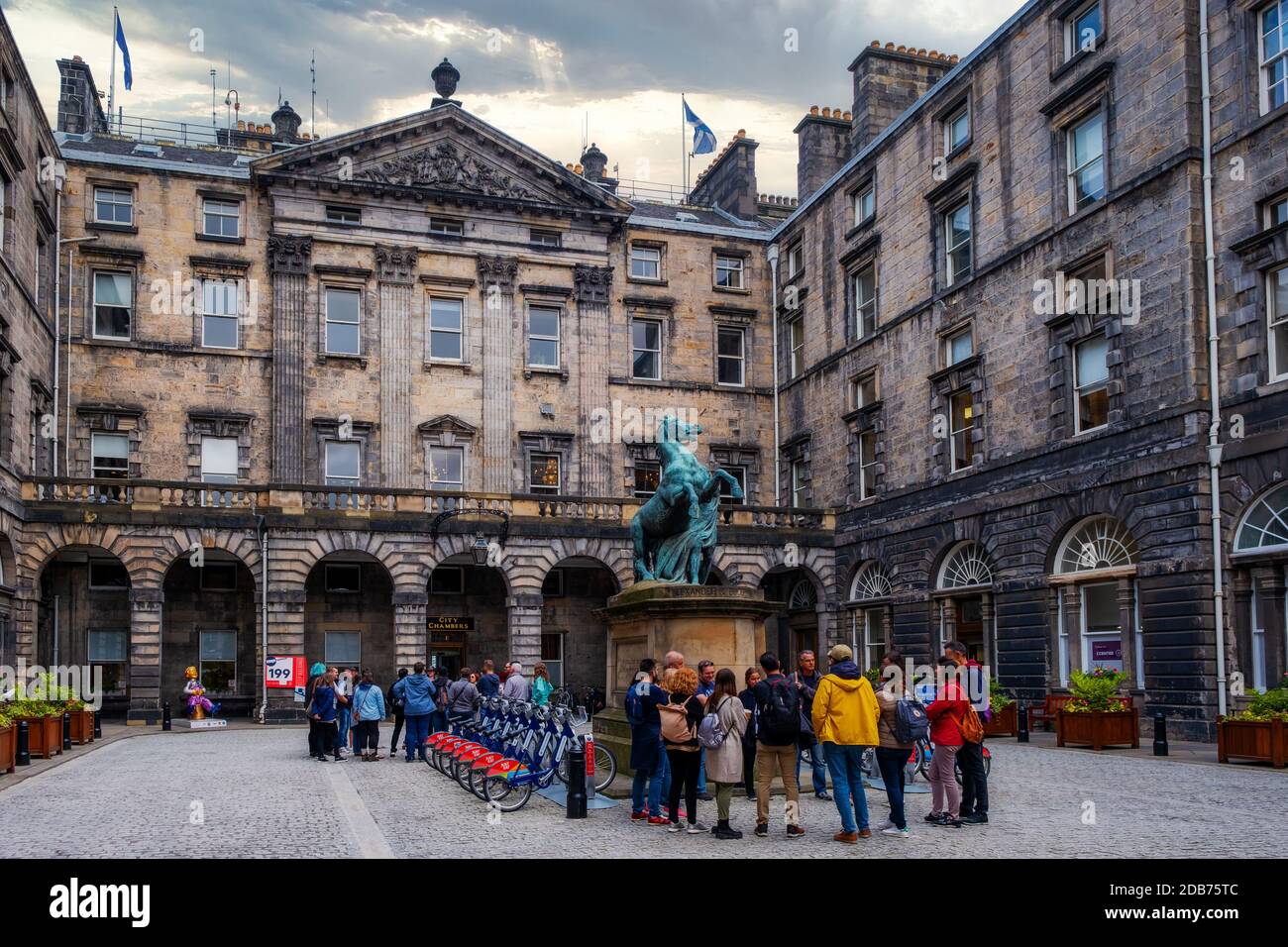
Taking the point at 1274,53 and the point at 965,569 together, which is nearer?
the point at 1274,53

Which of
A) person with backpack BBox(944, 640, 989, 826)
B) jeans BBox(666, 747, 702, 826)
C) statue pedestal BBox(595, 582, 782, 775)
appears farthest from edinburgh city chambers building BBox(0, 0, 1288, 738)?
jeans BBox(666, 747, 702, 826)

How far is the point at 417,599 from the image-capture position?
36.8 metres

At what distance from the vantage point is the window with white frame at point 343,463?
40094mm

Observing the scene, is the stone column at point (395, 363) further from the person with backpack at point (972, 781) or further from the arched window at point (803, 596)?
the person with backpack at point (972, 781)

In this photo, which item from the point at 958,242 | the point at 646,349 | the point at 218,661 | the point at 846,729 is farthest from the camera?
the point at 646,349

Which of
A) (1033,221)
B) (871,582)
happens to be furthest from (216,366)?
(1033,221)

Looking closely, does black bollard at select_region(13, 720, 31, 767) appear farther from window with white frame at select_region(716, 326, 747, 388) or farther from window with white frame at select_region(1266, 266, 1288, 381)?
window with white frame at select_region(716, 326, 747, 388)

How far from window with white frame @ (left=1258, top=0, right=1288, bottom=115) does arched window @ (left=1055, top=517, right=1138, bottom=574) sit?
29.3 feet

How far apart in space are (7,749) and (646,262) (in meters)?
29.4

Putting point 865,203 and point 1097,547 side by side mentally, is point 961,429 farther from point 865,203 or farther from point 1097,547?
point 865,203

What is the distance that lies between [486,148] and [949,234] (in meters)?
16.3

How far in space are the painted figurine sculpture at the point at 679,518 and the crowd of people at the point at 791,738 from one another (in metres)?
3.58

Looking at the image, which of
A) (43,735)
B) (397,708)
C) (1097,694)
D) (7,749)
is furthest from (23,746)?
(1097,694)

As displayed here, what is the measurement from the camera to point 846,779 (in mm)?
12820
